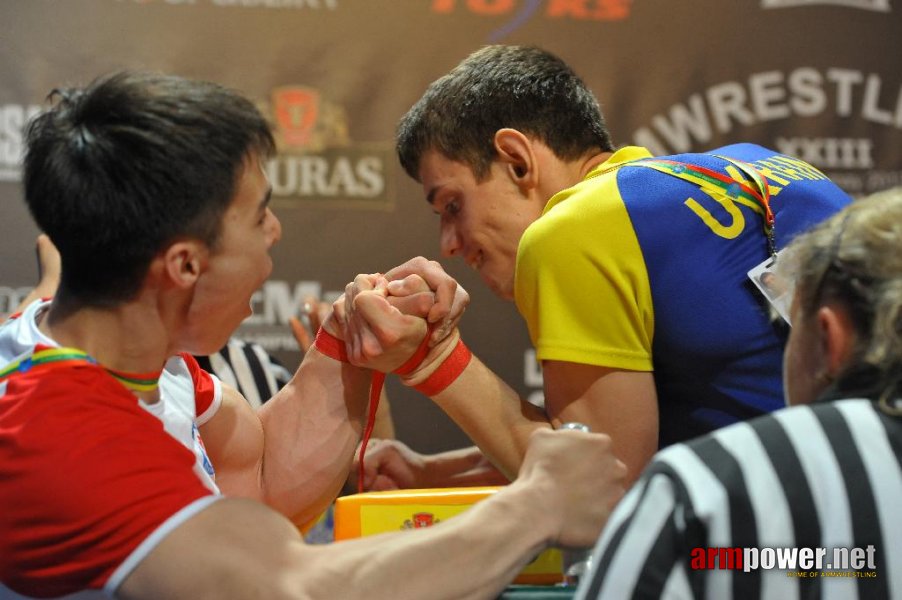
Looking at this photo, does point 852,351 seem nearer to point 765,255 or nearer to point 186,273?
point 765,255

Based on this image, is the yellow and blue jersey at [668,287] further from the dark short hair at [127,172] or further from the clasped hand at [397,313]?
the dark short hair at [127,172]

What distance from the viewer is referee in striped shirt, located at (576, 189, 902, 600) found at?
103cm

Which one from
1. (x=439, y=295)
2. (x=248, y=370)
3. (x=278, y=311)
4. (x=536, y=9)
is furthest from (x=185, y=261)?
(x=536, y=9)

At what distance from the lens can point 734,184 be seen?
1.80 metres

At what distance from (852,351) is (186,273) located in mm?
816

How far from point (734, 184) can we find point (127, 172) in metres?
0.98

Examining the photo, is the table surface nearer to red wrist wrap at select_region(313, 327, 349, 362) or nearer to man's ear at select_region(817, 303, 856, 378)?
man's ear at select_region(817, 303, 856, 378)

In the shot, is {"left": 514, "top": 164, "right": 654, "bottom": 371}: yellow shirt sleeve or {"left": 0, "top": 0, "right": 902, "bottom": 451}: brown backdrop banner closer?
{"left": 514, "top": 164, "right": 654, "bottom": 371}: yellow shirt sleeve

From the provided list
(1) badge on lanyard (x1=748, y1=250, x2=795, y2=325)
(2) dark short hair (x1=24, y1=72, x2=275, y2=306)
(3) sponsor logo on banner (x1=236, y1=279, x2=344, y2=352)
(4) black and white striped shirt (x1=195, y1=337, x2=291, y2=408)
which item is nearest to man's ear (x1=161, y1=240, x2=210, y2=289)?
(2) dark short hair (x1=24, y1=72, x2=275, y2=306)

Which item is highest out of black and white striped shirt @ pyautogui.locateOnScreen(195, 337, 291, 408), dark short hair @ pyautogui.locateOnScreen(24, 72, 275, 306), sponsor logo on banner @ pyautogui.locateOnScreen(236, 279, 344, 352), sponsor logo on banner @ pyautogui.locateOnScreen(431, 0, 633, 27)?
sponsor logo on banner @ pyautogui.locateOnScreen(431, 0, 633, 27)

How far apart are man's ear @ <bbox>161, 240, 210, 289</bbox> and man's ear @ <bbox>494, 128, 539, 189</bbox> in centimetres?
83

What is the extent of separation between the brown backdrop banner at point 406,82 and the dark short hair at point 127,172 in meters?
2.06

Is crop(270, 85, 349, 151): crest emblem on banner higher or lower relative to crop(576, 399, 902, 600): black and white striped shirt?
higher

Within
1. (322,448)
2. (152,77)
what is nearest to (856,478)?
(152,77)
